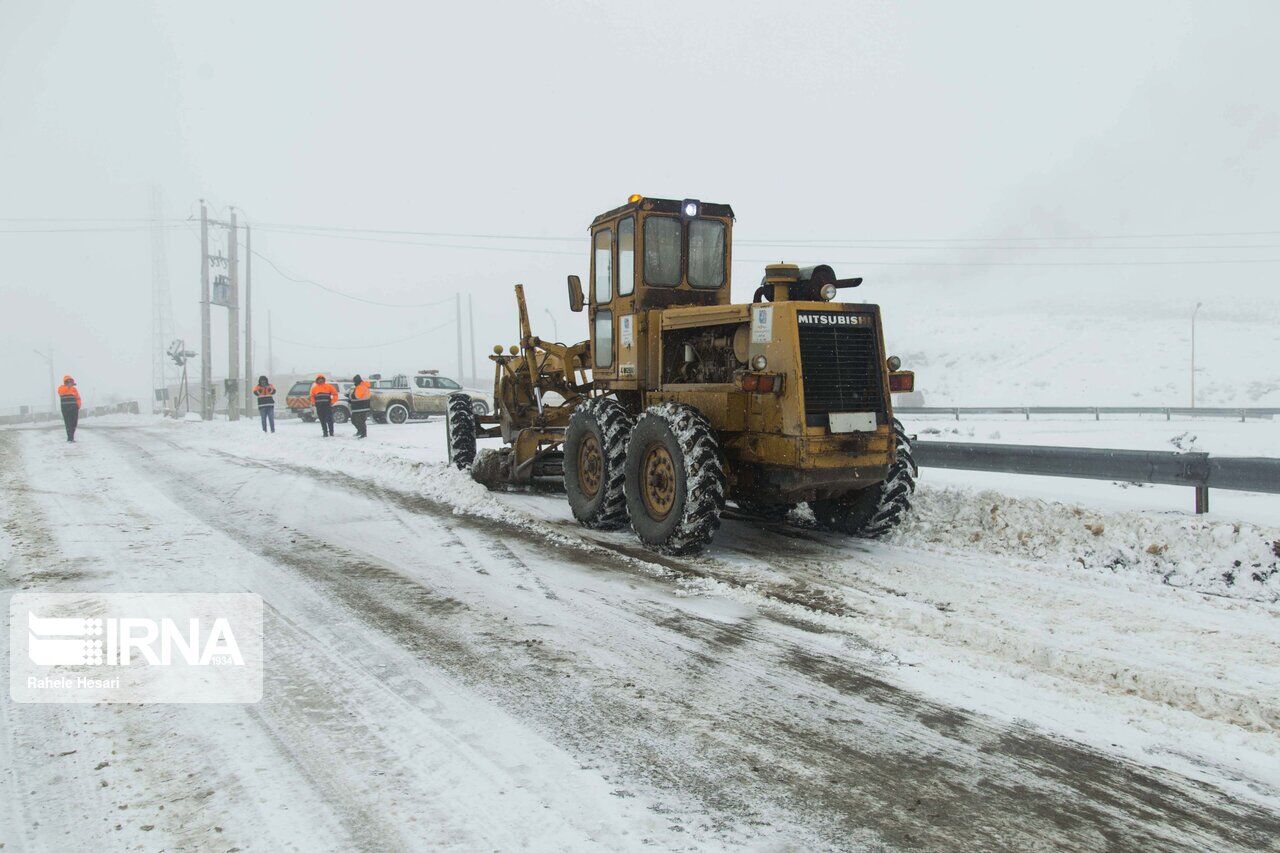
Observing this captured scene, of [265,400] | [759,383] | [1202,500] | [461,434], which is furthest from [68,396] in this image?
[1202,500]

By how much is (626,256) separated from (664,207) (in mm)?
600

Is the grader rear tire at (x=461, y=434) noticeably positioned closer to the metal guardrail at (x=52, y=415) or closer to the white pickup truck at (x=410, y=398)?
the white pickup truck at (x=410, y=398)

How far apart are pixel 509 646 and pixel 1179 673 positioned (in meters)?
3.46

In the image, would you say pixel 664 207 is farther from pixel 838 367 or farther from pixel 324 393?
pixel 324 393

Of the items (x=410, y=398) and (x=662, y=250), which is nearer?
(x=662, y=250)

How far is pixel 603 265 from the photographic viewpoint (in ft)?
28.9

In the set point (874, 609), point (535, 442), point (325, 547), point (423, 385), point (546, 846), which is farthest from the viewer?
point (423, 385)

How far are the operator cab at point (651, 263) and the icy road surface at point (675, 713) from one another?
249 cm

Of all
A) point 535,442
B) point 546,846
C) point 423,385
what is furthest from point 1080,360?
point 546,846

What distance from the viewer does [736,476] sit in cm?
745

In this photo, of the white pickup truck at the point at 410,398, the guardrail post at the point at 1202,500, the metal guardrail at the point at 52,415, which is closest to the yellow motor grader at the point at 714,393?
the guardrail post at the point at 1202,500

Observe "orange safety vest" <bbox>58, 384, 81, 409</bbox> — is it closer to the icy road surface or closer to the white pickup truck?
the white pickup truck

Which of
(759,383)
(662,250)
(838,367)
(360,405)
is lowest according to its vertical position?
(360,405)

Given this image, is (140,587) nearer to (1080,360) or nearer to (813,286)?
(813,286)
